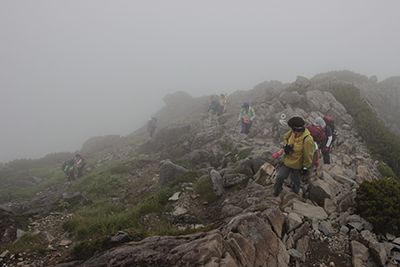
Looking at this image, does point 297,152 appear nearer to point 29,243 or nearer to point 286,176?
point 286,176

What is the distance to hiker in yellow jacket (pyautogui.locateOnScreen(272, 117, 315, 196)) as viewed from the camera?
534 centimetres

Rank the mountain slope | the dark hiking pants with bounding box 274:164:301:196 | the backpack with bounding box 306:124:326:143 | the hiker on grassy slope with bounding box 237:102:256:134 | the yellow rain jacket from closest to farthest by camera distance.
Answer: the mountain slope → the yellow rain jacket → the dark hiking pants with bounding box 274:164:301:196 → the backpack with bounding box 306:124:326:143 → the hiker on grassy slope with bounding box 237:102:256:134

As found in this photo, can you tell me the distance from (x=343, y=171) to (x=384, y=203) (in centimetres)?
460

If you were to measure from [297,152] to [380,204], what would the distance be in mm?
2158

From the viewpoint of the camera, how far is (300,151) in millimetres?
5523

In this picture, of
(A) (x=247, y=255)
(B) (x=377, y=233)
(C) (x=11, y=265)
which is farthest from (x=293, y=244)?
(C) (x=11, y=265)

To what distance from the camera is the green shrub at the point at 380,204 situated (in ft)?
13.5

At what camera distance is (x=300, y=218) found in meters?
4.86

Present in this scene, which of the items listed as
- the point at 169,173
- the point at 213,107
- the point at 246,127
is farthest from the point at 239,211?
the point at 213,107

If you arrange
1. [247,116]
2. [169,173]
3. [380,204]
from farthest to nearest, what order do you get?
[247,116] → [169,173] → [380,204]

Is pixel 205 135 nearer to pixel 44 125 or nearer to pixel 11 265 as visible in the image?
pixel 11 265

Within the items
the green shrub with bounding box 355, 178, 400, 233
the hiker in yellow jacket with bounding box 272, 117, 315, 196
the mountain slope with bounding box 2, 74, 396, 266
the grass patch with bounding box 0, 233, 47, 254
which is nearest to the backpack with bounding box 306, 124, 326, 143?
the mountain slope with bounding box 2, 74, 396, 266

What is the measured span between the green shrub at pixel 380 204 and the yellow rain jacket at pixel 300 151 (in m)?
1.43

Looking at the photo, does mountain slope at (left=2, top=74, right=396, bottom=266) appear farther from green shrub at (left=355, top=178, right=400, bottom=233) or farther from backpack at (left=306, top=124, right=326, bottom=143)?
backpack at (left=306, top=124, right=326, bottom=143)
